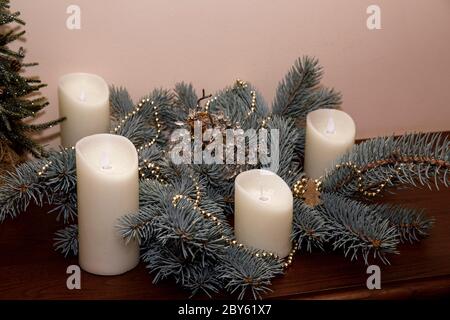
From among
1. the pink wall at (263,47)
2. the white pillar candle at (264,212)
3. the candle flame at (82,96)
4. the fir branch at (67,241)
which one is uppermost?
the pink wall at (263,47)

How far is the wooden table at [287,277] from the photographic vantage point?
805 millimetres

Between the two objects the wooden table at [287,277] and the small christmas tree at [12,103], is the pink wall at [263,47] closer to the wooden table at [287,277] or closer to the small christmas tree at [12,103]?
the small christmas tree at [12,103]

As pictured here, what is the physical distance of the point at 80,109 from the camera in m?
0.99

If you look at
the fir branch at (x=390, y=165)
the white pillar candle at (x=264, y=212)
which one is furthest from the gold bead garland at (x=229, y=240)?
the fir branch at (x=390, y=165)

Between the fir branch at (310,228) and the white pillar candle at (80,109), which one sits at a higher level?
the white pillar candle at (80,109)

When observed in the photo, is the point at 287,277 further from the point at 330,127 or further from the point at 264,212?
the point at 330,127

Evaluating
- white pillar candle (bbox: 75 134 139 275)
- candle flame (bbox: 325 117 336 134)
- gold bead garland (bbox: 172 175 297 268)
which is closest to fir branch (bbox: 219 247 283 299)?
gold bead garland (bbox: 172 175 297 268)

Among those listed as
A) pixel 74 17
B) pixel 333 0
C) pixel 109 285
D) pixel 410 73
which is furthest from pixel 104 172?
pixel 410 73

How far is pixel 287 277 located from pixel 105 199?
25cm

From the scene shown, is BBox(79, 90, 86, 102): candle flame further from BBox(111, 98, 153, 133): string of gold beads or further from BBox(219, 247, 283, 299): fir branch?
BBox(219, 247, 283, 299): fir branch

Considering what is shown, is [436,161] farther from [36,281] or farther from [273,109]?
[36,281]

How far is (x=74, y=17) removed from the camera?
1.04 meters

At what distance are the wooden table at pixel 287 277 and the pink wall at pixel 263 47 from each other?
303 millimetres

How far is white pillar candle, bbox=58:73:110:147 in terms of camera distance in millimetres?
997
